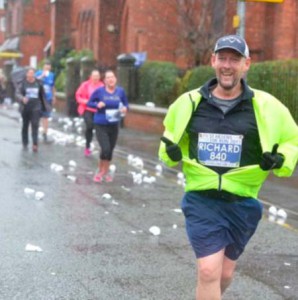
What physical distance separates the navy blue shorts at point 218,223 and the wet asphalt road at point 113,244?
1.37 metres

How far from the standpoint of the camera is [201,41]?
26266 mm

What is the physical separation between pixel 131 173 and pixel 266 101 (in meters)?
9.21

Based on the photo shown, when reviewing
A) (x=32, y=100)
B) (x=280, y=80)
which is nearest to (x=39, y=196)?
(x=32, y=100)

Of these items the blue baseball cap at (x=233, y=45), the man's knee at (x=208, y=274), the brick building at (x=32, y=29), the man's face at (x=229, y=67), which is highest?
the blue baseball cap at (x=233, y=45)

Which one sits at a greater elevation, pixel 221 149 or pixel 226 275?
pixel 221 149

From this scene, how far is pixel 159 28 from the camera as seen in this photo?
33.8 metres

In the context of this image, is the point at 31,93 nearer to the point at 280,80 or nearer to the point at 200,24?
the point at 280,80

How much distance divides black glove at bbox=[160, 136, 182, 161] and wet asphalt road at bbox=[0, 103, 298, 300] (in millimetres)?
1703

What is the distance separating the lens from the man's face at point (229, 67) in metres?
4.55

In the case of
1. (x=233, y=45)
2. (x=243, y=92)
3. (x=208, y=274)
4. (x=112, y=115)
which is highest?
(x=233, y=45)

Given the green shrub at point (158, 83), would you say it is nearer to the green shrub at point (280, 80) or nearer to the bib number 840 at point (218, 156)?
the green shrub at point (280, 80)

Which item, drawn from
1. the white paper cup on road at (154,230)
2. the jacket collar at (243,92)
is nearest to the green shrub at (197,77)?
the white paper cup on road at (154,230)

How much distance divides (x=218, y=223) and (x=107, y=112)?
7.65m

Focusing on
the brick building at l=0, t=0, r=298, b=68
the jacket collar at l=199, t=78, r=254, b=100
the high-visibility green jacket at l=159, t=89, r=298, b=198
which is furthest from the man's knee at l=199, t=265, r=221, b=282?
the brick building at l=0, t=0, r=298, b=68
